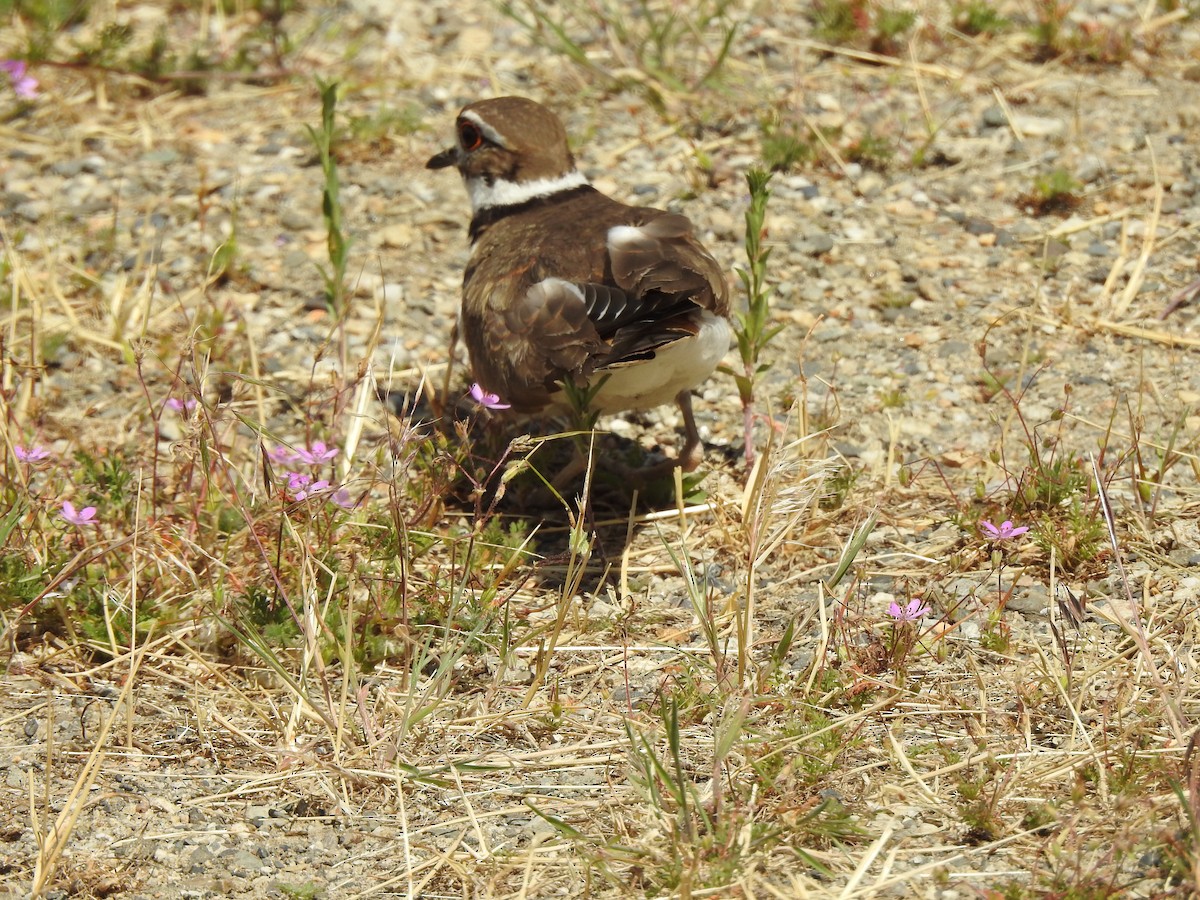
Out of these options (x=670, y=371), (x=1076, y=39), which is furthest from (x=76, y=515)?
(x=1076, y=39)

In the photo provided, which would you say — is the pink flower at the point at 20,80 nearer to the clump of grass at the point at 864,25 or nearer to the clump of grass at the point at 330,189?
the clump of grass at the point at 330,189

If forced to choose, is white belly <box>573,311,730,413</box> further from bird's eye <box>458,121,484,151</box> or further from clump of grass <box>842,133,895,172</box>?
clump of grass <box>842,133,895,172</box>

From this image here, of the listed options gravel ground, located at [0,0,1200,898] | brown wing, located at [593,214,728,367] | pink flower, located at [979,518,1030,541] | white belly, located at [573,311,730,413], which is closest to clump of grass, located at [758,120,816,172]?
gravel ground, located at [0,0,1200,898]

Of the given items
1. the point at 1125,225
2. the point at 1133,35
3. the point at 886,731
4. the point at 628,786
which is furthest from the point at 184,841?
the point at 1133,35

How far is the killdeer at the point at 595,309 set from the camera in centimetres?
447

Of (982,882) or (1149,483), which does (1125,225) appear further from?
(982,882)

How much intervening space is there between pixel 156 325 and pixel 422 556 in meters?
2.14

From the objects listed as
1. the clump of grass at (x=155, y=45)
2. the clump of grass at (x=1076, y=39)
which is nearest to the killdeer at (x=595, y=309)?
the clump of grass at (x=155, y=45)

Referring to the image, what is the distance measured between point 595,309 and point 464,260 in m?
2.28

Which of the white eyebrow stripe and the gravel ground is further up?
the white eyebrow stripe

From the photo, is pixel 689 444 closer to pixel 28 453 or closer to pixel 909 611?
pixel 909 611

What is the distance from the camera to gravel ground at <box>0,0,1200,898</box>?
351 centimetres

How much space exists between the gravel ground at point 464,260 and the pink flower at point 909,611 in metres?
0.32

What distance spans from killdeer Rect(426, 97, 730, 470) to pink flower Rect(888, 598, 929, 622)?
1113 millimetres
